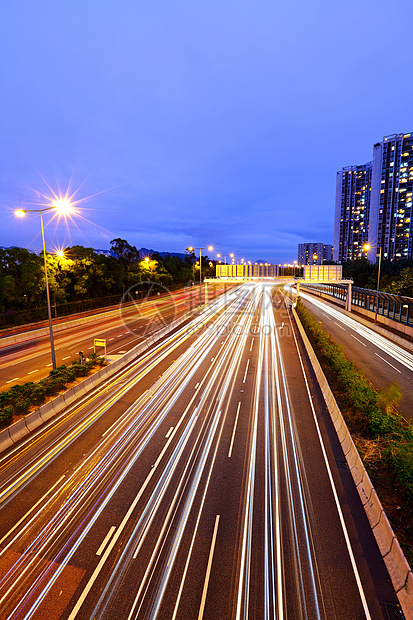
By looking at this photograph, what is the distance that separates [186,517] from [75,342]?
26.5m

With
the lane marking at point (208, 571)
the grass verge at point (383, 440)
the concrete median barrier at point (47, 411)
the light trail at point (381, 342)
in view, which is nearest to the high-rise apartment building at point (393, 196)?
the light trail at point (381, 342)

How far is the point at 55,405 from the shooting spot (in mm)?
16766

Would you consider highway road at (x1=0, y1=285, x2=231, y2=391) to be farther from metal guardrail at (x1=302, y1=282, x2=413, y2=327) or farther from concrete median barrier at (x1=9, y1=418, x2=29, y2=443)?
metal guardrail at (x1=302, y1=282, x2=413, y2=327)

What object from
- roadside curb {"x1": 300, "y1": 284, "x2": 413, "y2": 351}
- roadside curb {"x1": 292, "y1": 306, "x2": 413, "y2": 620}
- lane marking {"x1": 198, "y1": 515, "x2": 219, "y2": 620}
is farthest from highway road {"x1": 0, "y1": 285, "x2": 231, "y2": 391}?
roadside curb {"x1": 300, "y1": 284, "x2": 413, "y2": 351}

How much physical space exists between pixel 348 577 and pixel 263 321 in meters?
39.1

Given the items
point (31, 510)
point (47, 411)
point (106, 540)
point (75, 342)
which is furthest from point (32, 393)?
point (75, 342)

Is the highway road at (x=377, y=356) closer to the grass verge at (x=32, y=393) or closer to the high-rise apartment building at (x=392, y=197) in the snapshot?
the grass verge at (x=32, y=393)

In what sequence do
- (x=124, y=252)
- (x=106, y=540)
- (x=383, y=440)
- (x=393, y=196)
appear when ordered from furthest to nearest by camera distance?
1. (x=393, y=196)
2. (x=124, y=252)
3. (x=383, y=440)
4. (x=106, y=540)

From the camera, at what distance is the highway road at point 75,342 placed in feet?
76.7

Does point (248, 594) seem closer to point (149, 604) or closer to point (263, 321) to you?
point (149, 604)

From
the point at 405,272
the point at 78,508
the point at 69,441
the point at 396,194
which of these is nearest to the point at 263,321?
the point at 405,272

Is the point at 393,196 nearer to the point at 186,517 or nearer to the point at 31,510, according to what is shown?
the point at 186,517

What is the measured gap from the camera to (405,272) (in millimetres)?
46844

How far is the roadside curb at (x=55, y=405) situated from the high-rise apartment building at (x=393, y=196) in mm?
155779
